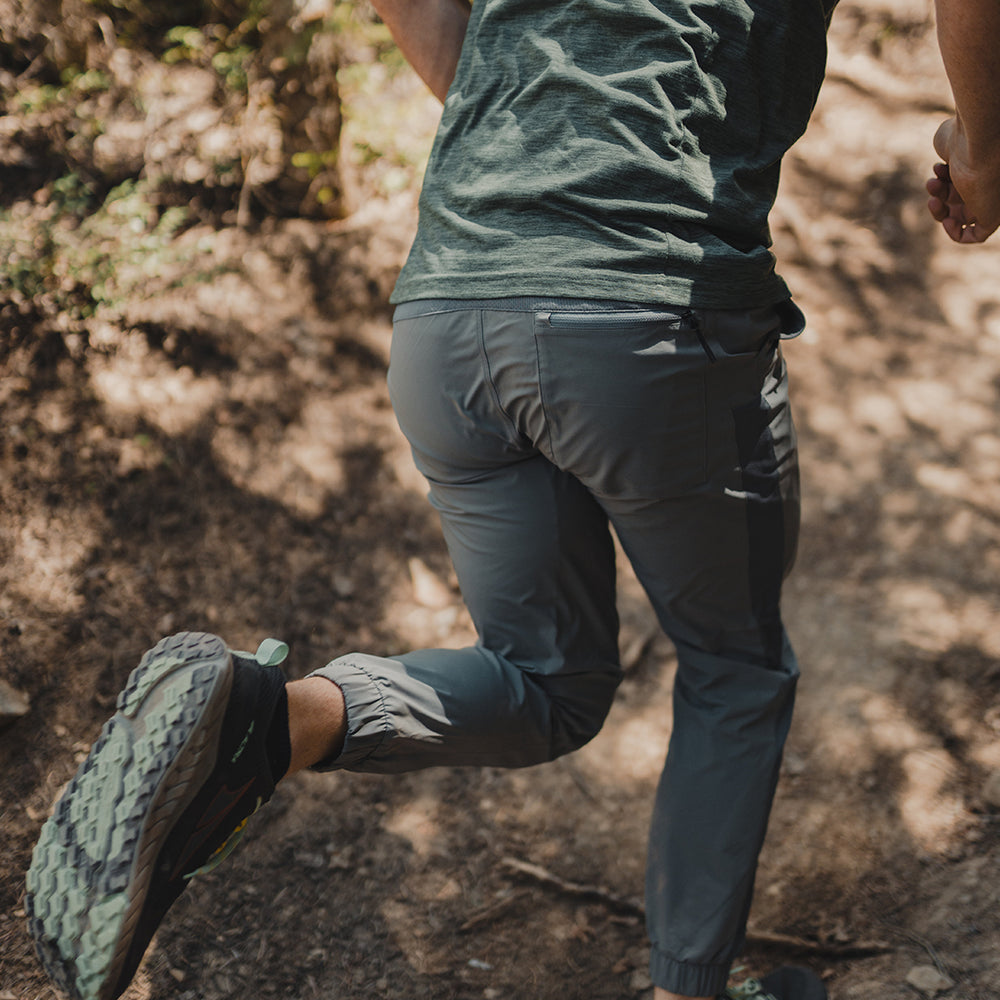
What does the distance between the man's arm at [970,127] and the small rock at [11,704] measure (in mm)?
2136

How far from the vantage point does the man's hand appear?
4.39 feet

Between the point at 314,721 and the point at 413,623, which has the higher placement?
the point at 314,721

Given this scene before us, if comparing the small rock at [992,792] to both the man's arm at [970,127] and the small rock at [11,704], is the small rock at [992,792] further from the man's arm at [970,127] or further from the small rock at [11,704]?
the small rock at [11,704]

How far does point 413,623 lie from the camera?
2578 millimetres

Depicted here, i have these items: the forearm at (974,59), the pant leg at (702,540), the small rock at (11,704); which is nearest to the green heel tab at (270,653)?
the pant leg at (702,540)

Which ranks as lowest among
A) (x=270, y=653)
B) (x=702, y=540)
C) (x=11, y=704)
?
(x=11, y=704)

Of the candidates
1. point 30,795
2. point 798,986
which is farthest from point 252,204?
point 798,986

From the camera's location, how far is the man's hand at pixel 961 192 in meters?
1.34

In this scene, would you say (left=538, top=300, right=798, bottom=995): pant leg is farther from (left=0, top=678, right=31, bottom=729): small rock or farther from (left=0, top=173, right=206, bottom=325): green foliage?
(left=0, top=173, right=206, bottom=325): green foliage

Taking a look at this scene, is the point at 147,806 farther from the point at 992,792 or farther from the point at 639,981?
the point at 992,792

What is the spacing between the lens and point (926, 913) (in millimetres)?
1875

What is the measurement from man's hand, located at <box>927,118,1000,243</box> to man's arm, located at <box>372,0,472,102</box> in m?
0.89

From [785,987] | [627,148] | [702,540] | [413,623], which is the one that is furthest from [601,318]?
[413,623]

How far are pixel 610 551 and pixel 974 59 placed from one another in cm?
91
